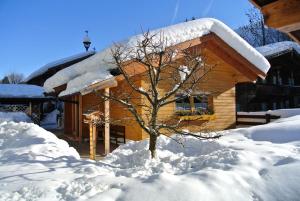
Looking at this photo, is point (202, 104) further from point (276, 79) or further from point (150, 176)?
point (276, 79)

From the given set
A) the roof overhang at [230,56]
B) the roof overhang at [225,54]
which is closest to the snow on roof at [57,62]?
the roof overhang at [225,54]

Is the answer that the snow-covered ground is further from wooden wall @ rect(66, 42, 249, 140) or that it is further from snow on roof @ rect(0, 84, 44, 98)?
snow on roof @ rect(0, 84, 44, 98)

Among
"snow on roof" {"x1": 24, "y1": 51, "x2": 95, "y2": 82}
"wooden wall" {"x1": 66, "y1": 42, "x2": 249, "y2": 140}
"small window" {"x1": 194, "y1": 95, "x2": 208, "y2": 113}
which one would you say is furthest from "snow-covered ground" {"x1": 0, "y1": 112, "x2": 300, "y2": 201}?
"snow on roof" {"x1": 24, "y1": 51, "x2": 95, "y2": 82}

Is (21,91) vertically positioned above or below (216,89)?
above

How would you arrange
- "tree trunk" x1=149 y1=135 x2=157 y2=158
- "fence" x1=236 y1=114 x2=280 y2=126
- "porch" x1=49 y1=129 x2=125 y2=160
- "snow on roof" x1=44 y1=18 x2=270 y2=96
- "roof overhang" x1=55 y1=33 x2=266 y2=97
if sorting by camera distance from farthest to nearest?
"fence" x1=236 y1=114 x2=280 y2=126 < "roof overhang" x1=55 y1=33 x2=266 y2=97 < "snow on roof" x1=44 y1=18 x2=270 y2=96 < "porch" x1=49 y1=129 x2=125 y2=160 < "tree trunk" x1=149 y1=135 x2=157 y2=158

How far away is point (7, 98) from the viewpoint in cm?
2534

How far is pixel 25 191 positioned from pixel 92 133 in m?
4.11

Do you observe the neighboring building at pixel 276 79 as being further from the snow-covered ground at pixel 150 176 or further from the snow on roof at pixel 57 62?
the snow on roof at pixel 57 62

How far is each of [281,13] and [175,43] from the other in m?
7.59

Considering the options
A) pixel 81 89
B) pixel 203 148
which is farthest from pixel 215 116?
pixel 81 89

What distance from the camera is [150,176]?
4.53 metres

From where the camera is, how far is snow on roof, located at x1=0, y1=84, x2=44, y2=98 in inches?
993

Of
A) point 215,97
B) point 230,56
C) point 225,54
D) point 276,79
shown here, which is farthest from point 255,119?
point 276,79

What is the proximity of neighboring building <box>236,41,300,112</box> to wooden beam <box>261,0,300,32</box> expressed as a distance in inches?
653
